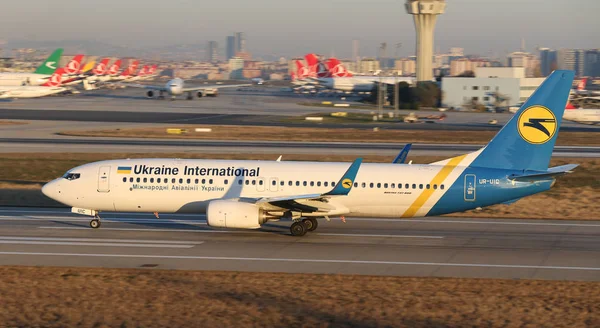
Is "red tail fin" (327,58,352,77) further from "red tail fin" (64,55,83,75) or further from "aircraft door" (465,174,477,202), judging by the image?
"aircraft door" (465,174,477,202)

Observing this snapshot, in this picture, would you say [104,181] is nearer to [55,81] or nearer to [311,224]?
[311,224]

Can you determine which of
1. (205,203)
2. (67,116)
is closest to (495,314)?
(205,203)

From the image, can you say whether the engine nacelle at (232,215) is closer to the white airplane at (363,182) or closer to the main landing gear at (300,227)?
the white airplane at (363,182)

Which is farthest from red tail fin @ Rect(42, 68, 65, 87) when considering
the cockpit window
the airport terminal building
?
the cockpit window

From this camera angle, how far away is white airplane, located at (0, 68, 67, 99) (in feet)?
432

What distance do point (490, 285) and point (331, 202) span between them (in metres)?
10.1

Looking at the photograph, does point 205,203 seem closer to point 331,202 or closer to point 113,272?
point 331,202

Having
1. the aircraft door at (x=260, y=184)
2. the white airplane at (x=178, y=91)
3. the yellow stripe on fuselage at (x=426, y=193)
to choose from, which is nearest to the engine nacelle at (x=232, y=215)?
the aircraft door at (x=260, y=184)

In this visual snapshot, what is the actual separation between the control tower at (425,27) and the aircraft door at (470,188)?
14529 centimetres

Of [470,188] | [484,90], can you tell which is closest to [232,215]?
[470,188]

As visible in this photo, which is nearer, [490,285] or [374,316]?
[374,316]

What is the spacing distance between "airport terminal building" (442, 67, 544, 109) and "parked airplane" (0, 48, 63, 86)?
87.2 metres

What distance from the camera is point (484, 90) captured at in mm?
144000

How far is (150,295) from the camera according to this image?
71.3 feet
